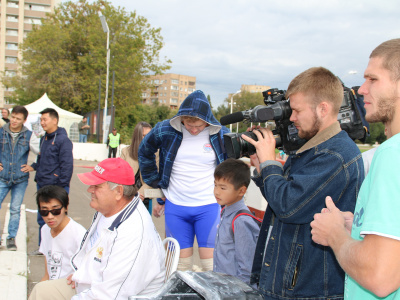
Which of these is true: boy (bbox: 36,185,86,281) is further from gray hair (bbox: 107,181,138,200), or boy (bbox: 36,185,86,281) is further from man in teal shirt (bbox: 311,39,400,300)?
man in teal shirt (bbox: 311,39,400,300)

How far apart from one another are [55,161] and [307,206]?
14.6 feet

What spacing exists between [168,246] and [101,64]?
32018 millimetres

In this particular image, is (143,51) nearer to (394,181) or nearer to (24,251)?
(24,251)

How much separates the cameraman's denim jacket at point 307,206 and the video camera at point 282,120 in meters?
0.13

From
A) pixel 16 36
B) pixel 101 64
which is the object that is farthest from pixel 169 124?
pixel 16 36

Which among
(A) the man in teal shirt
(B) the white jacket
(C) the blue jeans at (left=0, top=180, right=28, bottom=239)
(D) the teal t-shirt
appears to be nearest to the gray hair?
(B) the white jacket

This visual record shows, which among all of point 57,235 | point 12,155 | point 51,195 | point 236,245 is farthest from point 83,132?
point 236,245

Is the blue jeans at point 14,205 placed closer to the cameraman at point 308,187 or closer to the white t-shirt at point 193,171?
the white t-shirt at point 193,171

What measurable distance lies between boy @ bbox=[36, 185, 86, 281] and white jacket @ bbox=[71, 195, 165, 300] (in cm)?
77

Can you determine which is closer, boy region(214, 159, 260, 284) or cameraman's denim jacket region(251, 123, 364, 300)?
cameraman's denim jacket region(251, 123, 364, 300)

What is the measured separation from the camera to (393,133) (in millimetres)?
1322

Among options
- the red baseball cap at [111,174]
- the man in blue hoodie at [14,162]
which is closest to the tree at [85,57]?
the man in blue hoodie at [14,162]

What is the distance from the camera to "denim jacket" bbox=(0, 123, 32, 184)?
18.5ft

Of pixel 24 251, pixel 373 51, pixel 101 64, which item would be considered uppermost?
pixel 101 64
